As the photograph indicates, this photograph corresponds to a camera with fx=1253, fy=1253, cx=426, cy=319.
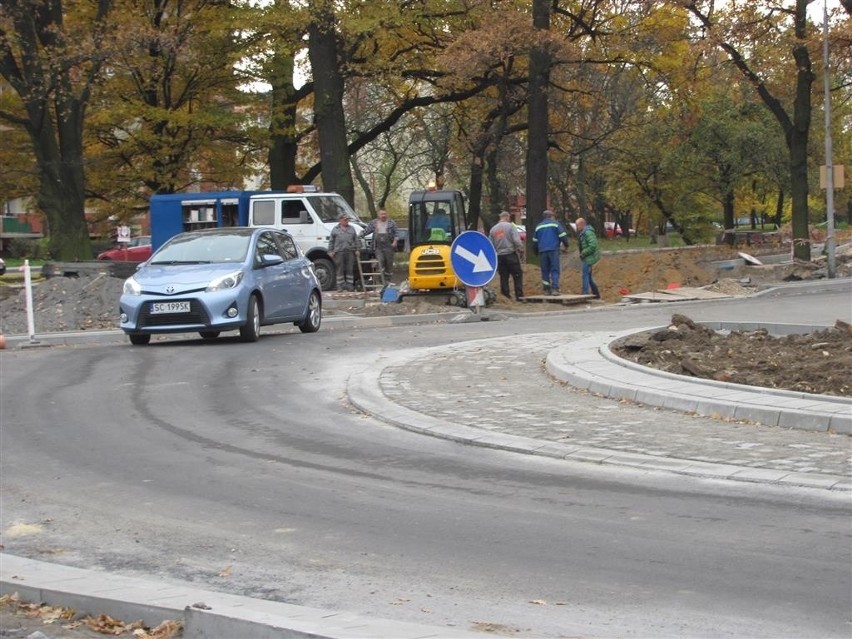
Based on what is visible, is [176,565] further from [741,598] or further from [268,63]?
[268,63]

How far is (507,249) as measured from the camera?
26219 mm

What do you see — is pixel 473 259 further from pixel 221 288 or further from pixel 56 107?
pixel 56 107

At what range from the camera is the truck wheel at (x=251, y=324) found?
17.9 meters

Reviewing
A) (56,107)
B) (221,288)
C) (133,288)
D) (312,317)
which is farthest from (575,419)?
(56,107)

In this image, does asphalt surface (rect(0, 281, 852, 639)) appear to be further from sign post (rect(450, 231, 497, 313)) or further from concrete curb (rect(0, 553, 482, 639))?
sign post (rect(450, 231, 497, 313))

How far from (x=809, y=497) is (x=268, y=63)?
36264 mm

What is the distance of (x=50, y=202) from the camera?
36.9m

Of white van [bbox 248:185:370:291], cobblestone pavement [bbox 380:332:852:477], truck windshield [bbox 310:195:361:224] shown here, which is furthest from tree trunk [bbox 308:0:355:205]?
cobblestone pavement [bbox 380:332:852:477]

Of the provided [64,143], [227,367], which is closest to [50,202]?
[64,143]

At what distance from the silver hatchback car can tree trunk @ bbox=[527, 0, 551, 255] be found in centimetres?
1339

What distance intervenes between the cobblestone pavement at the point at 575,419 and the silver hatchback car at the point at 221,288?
3903mm

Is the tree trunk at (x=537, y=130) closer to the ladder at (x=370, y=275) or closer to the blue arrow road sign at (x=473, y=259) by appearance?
the ladder at (x=370, y=275)

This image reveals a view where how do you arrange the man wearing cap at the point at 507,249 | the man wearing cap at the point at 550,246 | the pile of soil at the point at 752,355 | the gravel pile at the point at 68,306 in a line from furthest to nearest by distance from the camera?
the man wearing cap at the point at 550,246, the man wearing cap at the point at 507,249, the gravel pile at the point at 68,306, the pile of soil at the point at 752,355

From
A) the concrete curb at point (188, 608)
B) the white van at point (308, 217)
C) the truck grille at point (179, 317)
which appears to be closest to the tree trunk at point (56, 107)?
the white van at point (308, 217)
